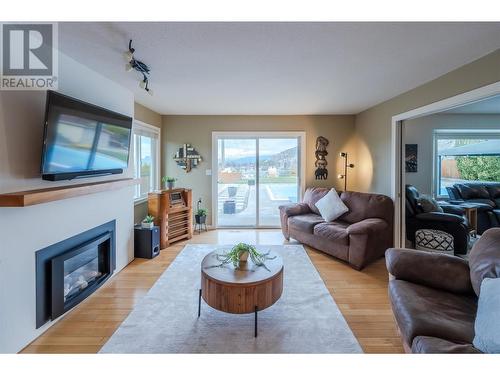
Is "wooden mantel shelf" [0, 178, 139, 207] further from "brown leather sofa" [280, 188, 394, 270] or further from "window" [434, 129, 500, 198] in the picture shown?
"window" [434, 129, 500, 198]

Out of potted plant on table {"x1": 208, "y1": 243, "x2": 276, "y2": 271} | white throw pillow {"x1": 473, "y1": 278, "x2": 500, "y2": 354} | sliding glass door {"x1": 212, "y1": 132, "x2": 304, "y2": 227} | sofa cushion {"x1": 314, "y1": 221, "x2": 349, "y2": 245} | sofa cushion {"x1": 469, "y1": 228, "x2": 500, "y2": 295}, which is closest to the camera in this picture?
white throw pillow {"x1": 473, "y1": 278, "x2": 500, "y2": 354}

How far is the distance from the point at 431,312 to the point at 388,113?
3233 millimetres

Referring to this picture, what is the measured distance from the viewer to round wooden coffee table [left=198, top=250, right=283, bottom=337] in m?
1.88

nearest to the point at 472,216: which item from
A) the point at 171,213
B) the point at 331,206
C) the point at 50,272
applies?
the point at 331,206

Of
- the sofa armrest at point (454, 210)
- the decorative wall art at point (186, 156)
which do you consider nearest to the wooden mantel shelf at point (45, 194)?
the decorative wall art at point (186, 156)

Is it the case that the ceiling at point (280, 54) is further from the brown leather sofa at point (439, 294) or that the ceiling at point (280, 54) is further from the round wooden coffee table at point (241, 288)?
the round wooden coffee table at point (241, 288)

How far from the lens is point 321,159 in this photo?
5008mm

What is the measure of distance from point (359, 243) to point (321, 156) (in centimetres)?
234

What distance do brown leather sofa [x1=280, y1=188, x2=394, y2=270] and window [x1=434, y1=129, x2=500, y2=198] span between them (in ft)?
9.39

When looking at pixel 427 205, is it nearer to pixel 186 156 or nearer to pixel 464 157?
pixel 464 157

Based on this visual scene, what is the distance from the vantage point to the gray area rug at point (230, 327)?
1.79 m

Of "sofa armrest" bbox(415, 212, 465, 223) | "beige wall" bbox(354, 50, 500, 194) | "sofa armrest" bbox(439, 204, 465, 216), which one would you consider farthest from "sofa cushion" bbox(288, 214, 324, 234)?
"sofa armrest" bbox(439, 204, 465, 216)
